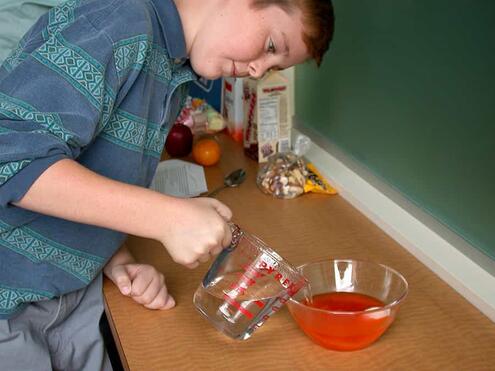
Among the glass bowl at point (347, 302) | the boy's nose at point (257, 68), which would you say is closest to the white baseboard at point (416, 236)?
the glass bowl at point (347, 302)

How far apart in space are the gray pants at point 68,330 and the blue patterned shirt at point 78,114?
1.6 inches

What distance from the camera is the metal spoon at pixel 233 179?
1.38 meters

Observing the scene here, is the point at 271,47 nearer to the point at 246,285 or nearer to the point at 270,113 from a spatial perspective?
the point at 246,285

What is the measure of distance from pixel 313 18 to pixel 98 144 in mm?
376

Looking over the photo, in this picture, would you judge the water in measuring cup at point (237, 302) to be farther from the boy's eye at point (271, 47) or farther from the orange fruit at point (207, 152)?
the orange fruit at point (207, 152)

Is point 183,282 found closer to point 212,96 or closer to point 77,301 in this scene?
point 77,301

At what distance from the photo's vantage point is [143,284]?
3.19ft

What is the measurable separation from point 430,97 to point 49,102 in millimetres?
598

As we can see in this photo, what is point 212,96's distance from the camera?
75.1 inches

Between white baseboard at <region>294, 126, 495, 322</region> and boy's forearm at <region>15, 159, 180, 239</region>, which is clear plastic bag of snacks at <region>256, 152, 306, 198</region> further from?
boy's forearm at <region>15, 159, 180, 239</region>

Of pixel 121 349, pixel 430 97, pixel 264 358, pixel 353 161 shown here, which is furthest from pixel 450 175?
pixel 121 349

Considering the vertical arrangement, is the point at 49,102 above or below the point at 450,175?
above

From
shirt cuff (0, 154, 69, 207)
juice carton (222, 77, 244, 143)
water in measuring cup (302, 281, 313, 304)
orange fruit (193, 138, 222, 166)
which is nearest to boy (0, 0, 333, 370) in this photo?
shirt cuff (0, 154, 69, 207)

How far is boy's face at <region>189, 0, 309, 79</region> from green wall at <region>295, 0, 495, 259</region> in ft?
0.66
